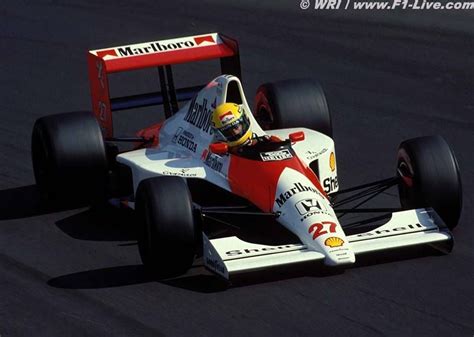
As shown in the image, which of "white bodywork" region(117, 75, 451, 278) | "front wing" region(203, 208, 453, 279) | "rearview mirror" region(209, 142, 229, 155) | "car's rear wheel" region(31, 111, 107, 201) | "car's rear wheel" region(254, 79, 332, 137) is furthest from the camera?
"car's rear wheel" region(254, 79, 332, 137)

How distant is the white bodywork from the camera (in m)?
10.7

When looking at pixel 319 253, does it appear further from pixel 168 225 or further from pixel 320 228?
pixel 168 225

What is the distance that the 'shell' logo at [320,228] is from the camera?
10.9m

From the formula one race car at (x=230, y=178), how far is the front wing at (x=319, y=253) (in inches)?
0.4

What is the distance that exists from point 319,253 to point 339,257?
167 millimetres

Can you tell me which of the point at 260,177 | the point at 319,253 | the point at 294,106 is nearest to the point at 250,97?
the point at 294,106

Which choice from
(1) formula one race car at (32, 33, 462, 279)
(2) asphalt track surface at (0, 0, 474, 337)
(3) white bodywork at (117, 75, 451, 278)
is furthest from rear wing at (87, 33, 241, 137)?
(2) asphalt track surface at (0, 0, 474, 337)

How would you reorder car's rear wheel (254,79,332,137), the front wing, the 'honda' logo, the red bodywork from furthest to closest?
1. car's rear wheel (254,79,332,137)
2. the red bodywork
3. the 'honda' logo
4. the front wing

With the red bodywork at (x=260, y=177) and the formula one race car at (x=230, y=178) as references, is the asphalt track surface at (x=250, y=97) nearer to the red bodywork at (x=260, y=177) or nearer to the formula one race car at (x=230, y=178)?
the formula one race car at (x=230, y=178)

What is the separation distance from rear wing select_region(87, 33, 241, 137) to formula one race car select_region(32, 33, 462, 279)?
0.05 ft

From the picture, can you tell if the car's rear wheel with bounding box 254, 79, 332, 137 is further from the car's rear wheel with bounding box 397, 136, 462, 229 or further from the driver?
the car's rear wheel with bounding box 397, 136, 462, 229

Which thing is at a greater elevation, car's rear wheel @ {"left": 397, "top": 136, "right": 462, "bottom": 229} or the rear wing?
the rear wing

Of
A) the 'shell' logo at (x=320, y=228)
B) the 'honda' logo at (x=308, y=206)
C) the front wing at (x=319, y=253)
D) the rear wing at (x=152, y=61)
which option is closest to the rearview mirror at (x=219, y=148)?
the 'honda' logo at (x=308, y=206)

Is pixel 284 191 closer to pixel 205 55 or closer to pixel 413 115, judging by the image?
pixel 205 55
